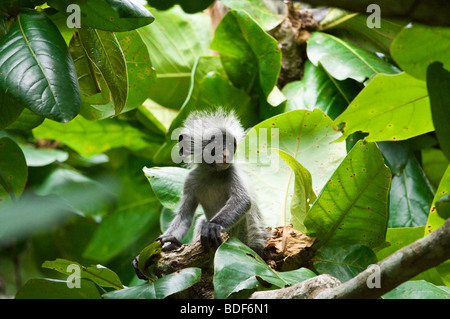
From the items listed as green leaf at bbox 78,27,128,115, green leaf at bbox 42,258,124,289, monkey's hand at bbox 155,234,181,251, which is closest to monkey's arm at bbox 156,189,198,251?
monkey's hand at bbox 155,234,181,251

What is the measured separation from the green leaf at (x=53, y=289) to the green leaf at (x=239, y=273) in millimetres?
540

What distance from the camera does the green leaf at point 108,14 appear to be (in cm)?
151

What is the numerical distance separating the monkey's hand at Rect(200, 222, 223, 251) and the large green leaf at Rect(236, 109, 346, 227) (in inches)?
17.7

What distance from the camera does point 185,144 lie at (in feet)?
8.73

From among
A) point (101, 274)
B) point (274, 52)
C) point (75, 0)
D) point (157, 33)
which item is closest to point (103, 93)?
point (75, 0)

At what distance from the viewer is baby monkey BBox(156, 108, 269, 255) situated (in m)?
2.36

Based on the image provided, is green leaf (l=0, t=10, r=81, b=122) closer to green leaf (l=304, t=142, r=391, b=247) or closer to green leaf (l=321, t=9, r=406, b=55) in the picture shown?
green leaf (l=304, t=142, r=391, b=247)

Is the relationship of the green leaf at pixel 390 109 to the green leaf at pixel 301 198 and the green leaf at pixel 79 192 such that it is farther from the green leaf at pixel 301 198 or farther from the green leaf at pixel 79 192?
the green leaf at pixel 79 192

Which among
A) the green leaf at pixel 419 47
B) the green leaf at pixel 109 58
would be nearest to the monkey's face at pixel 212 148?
the green leaf at pixel 109 58

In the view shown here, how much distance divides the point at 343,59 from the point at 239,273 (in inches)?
69.4

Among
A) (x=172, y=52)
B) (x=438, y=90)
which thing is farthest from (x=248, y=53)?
(x=438, y=90)

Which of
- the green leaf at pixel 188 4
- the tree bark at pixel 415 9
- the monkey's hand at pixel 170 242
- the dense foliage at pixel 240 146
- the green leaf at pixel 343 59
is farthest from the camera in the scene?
the green leaf at pixel 343 59

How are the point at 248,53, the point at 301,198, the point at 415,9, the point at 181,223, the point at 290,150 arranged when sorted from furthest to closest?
1. the point at 248,53
2. the point at 181,223
3. the point at 290,150
4. the point at 301,198
5. the point at 415,9

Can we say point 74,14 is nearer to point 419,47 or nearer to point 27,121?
point 27,121
